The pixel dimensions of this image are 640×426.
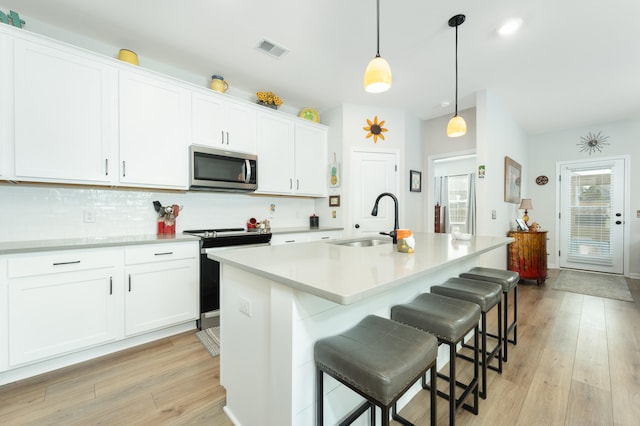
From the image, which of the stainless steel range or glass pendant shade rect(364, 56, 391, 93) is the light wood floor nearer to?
the stainless steel range

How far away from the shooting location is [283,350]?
104 centimetres

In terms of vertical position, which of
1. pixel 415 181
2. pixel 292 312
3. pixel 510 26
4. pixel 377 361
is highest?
pixel 510 26

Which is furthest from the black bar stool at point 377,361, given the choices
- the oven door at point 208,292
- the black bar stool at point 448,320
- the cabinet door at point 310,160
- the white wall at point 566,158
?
the white wall at point 566,158

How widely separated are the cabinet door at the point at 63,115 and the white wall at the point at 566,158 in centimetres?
693

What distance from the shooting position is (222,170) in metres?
2.90

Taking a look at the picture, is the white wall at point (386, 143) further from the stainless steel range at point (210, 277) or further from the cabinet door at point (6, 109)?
the cabinet door at point (6, 109)

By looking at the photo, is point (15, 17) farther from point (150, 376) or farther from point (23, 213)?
point (150, 376)

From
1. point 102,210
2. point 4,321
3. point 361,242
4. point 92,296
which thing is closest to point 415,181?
point 361,242

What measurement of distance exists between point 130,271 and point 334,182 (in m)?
2.67

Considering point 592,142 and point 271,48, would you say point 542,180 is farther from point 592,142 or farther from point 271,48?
point 271,48

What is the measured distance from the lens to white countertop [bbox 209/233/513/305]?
2.73ft

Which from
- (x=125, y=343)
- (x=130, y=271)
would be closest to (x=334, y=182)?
(x=130, y=271)

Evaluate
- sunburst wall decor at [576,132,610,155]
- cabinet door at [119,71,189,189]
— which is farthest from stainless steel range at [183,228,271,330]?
sunburst wall decor at [576,132,610,155]

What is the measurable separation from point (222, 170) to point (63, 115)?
4.20ft
